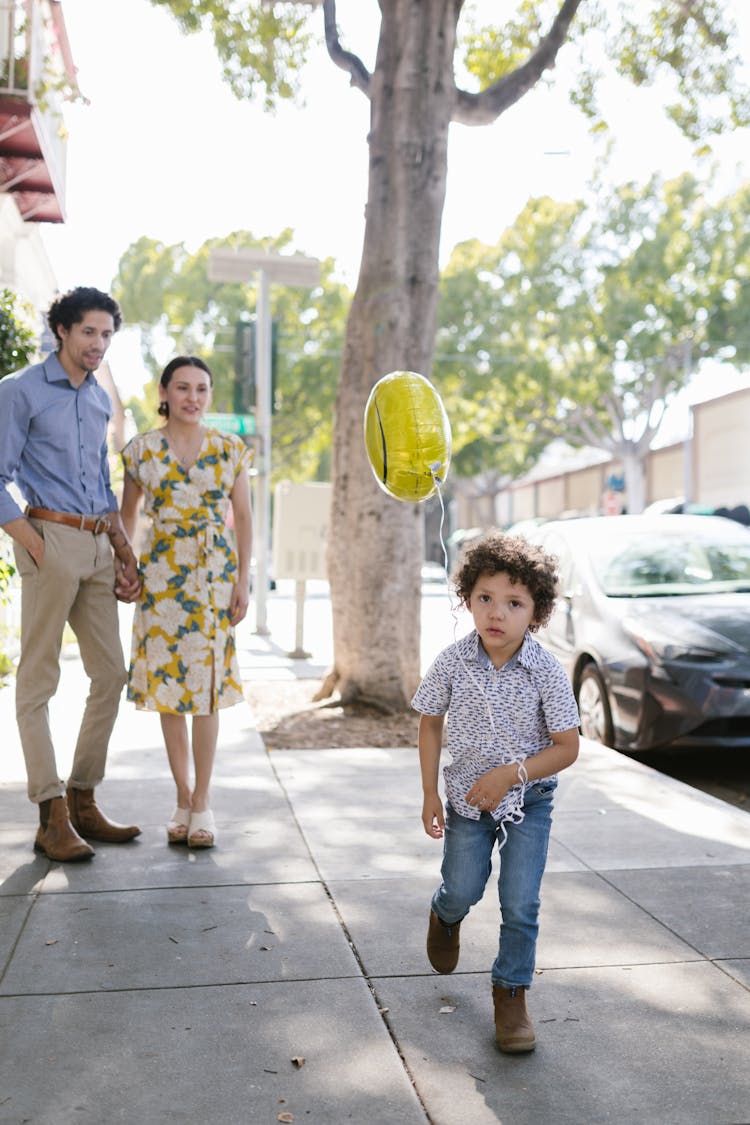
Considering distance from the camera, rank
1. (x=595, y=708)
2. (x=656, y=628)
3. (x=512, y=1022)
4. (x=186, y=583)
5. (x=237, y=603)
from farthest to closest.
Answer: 1. (x=595, y=708)
2. (x=656, y=628)
3. (x=237, y=603)
4. (x=186, y=583)
5. (x=512, y=1022)

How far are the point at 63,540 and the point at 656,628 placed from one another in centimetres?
389

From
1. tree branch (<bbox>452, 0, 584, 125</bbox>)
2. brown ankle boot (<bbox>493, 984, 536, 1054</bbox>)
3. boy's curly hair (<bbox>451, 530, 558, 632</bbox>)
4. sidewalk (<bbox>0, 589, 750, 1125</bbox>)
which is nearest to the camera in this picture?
sidewalk (<bbox>0, 589, 750, 1125</bbox>)

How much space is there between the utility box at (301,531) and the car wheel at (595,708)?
5482 millimetres

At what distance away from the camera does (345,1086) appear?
2.79 metres

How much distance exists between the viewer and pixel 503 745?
10.2 ft

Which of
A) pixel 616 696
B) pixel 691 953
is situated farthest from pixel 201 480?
pixel 616 696

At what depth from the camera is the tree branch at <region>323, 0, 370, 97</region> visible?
355 inches

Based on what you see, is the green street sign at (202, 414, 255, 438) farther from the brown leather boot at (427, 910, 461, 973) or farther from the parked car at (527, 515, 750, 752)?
the brown leather boot at (427, 910, 461, 973)

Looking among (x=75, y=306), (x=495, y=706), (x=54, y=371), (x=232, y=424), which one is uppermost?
(x=232, y=424)

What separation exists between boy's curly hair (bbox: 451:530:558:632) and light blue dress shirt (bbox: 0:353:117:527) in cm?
209

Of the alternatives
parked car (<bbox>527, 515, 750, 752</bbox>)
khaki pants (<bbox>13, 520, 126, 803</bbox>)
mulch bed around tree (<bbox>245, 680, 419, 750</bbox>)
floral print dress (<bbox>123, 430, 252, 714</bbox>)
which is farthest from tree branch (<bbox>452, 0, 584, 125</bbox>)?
khaki pants (<bbox>13, 520, 126, 803</bbox>)

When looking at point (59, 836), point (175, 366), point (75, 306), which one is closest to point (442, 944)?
point (59, 836)

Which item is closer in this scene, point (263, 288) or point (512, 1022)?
point (512, 1022)

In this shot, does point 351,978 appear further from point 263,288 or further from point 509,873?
point 263,288
